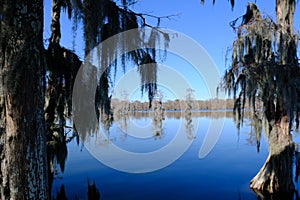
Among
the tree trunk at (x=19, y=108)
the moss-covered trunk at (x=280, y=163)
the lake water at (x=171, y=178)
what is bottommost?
the lake water at (x=171, y=178)

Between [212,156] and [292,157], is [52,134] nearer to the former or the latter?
[292,157]

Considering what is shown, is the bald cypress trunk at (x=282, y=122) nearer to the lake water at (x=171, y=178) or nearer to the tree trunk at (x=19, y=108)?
the lake water at (x=171, y=178)

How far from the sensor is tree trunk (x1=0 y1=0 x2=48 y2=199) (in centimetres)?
161

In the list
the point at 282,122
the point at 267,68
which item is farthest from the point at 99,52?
the point at 282,122

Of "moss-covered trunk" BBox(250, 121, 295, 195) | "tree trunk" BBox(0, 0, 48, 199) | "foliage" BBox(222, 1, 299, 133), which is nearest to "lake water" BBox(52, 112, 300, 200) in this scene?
"moss-covered trunk" BBox(250, 121, 295, 195)

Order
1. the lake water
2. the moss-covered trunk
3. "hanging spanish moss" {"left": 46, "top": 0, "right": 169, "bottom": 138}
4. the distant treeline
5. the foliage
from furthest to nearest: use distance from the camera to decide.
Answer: the distant treeline, the lake water, the moss-covered trunk, the foliage, "hanging spanish moss" {"left": 46, "top": 0, "right": 169, "bottom": 138}

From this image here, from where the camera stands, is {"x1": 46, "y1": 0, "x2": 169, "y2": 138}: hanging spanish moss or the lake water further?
the lake water

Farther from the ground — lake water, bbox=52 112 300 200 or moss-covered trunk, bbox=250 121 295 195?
moss-covered trunk, bbox=250 121 295 195

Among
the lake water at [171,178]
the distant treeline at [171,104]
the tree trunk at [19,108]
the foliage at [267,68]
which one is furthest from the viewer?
the distant treeline at [171,104]

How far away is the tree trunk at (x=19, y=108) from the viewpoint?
1606mm

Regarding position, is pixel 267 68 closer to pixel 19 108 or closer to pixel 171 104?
pixel 19 108

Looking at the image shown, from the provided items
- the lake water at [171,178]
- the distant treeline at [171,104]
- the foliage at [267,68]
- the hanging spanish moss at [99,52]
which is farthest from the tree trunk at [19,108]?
the foliage at [267,68]

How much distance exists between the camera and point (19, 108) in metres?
1.61

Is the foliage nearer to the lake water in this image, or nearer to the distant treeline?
the distant treeline
